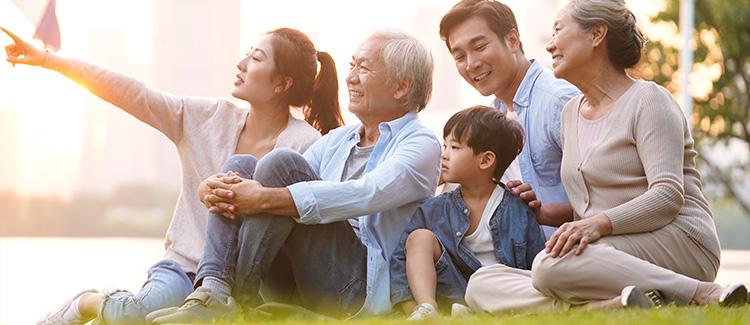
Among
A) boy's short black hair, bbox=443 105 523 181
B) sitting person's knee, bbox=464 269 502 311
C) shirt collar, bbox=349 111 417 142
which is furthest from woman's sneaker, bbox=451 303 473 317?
shirt collar, bbox=349 111 417 142

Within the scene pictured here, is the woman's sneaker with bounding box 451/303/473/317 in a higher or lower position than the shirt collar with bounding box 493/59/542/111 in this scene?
lower

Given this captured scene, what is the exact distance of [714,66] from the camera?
2073 centimetres

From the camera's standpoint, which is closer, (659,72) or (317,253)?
(317,253)

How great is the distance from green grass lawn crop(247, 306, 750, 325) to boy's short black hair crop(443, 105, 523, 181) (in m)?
Result: 0.87

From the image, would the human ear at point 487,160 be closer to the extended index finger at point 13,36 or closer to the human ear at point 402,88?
the human ear at point 402,88

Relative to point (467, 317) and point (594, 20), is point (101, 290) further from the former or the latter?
point (594, 20)

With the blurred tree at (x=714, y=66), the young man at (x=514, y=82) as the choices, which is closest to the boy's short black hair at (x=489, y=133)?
the young man at (x=514, y=82)

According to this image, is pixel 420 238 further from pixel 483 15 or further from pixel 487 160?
pixel 483 15

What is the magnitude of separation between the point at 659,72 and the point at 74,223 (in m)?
21.2

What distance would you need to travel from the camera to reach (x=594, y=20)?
493 cm

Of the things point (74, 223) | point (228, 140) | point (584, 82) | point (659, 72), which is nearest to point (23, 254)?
point (659, 72)

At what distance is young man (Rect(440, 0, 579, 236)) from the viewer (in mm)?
5336

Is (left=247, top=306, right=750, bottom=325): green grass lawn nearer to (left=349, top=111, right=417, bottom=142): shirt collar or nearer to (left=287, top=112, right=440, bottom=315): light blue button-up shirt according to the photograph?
Result: (left=287, top=112, right=440, bottom=315): light blue button-up shirt

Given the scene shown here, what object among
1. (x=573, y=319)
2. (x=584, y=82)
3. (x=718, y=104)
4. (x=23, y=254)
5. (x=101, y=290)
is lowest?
(x=23, y=254)
